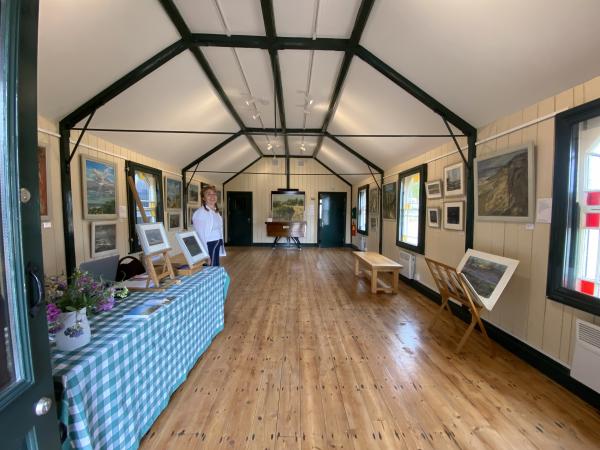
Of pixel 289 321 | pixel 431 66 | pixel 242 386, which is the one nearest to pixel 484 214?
pixel 431 66

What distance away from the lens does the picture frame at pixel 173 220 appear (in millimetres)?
5586

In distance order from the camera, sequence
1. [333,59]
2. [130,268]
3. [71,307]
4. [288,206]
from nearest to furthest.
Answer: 1. [71,307]
2. [130,268]
3. [333,59]
4. [288,206]

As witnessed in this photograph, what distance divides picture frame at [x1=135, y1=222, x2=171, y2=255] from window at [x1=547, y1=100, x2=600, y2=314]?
3378 mm

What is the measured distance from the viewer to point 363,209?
8383 millimetres

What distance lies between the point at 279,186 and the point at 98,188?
6.38m

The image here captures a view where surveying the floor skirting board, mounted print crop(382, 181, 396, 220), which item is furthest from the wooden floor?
mounted print crop(382, 181, 396, 220)

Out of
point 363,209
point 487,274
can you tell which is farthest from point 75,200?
point 363,209

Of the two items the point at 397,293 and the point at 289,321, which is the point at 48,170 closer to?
the point at 289,321

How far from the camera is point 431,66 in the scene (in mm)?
2748

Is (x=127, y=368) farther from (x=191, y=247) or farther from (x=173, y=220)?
(x=173, y=220)

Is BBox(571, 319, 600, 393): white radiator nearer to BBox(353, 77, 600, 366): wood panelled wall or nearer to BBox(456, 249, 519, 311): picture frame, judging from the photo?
BBox(353, 77, 600, 366): wood panelled wall

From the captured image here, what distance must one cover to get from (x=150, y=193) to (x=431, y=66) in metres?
4.85

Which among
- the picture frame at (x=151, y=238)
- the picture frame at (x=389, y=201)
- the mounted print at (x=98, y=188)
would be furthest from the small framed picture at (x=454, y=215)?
the mounted print at (x=98, y=188)

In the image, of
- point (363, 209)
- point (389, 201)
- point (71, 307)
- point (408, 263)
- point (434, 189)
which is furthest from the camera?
point (363, 209)
